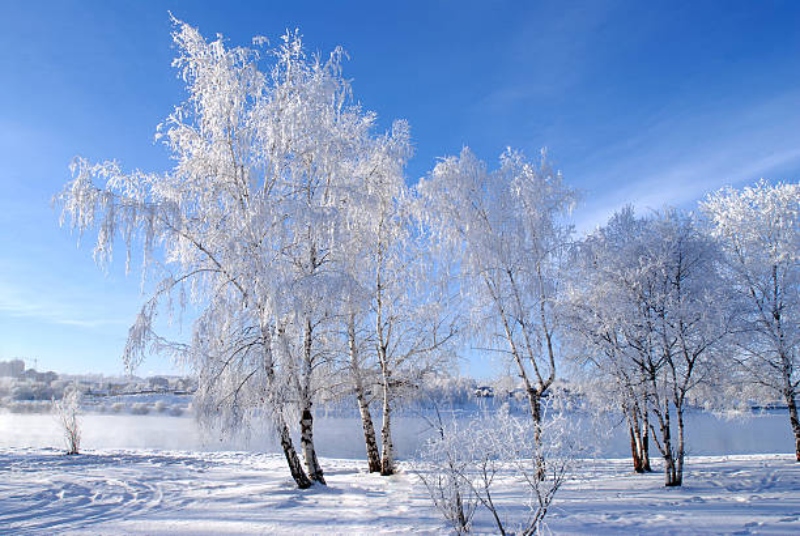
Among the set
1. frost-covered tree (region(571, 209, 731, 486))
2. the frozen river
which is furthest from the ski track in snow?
the frozen river

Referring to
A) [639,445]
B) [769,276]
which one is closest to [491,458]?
→ [639,445]

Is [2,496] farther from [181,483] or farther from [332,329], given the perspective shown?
[332,329]

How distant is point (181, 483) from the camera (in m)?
12.2

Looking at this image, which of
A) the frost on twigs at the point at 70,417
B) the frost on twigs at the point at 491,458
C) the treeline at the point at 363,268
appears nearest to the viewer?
the frost on twigs at the point at 491,458

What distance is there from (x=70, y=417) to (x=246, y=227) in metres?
16.9

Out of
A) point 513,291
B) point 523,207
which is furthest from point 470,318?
point 523,207

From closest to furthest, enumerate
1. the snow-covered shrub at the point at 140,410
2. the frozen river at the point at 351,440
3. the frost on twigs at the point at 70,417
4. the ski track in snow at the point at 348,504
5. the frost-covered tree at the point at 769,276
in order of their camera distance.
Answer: the ski track in snow at the point at 348,504 → the frost-covered tree at the point at 769,276 → the frost on twigs at the point at 70,417 → the frozen river at the point at 351,440 → the snow-covered shrub at the point at 140,410

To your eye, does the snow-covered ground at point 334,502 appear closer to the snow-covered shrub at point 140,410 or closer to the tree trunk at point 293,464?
the tree trunk at point 293,464

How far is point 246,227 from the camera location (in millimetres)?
10078

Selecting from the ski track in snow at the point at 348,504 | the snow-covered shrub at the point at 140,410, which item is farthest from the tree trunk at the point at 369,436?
the snow-covered shrub at the point at 140,410

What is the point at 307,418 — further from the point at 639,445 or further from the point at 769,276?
the point at 769,276

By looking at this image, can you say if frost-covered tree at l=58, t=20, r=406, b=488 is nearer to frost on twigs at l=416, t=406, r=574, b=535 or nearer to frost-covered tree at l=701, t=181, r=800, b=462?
frost on twigs at l=416, t=406, r=574, b=535

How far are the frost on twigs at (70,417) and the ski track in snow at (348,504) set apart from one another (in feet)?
22.6

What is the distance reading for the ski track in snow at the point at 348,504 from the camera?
6953 mm
